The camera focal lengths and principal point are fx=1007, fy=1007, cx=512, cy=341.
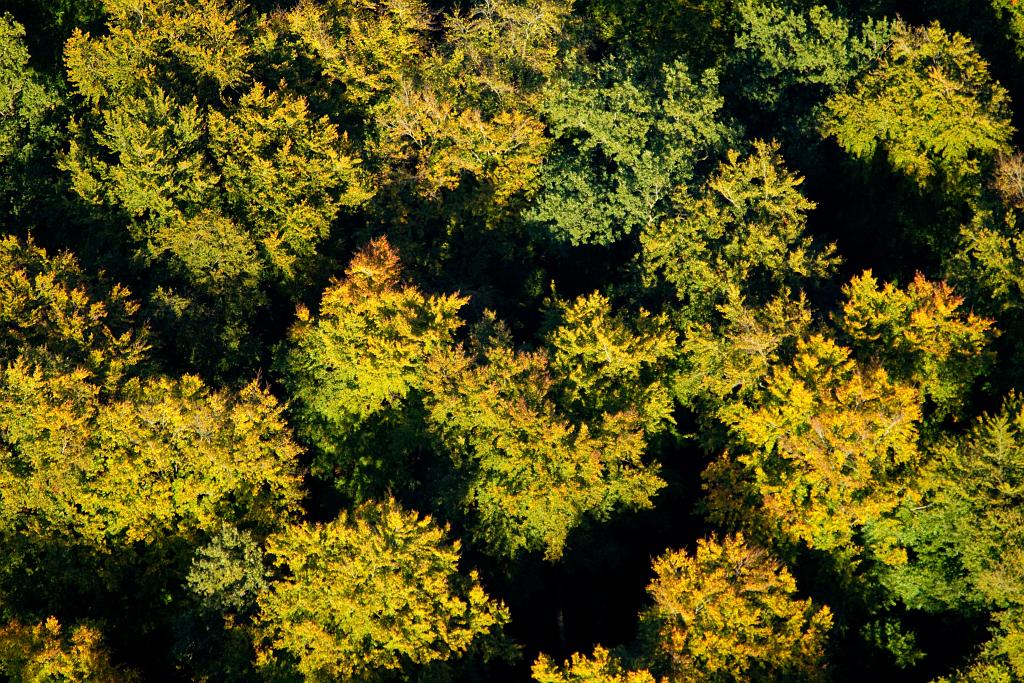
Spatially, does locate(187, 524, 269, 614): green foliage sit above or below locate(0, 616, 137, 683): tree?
above

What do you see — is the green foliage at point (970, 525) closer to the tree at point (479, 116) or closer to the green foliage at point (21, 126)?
the tree at point (479, 116)

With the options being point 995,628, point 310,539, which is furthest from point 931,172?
point 310,539

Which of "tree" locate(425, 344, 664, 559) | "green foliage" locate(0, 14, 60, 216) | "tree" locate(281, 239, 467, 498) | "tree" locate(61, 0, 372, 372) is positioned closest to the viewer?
"tree" locate(425, 344, 664, 559)

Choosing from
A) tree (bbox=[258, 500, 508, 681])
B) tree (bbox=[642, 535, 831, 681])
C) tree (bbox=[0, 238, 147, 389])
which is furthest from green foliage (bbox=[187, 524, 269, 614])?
tree (bbox=[642, 535, 831, 681])

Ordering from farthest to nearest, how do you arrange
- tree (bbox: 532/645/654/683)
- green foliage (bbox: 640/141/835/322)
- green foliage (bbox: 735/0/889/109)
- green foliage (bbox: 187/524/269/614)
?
1. green foliage (bbox: 735/0/889/109)
2. green foliage (bbox: 640/141/835/322)
3. green foliage (bbox: 187/524/269/614)
4. tree (bbox: 532/645/654/683)

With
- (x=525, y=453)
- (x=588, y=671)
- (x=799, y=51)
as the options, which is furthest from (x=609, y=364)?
(x=799, y=51)

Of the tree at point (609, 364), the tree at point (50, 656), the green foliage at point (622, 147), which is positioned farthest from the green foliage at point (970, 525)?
the tree at point (50, 656)

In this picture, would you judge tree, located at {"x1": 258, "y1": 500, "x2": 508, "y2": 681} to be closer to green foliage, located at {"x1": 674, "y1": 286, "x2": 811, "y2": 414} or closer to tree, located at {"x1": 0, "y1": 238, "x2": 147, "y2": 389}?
tree, located at {"x1": 0, "y1": 238, "x2": 147, "y2": 389}
